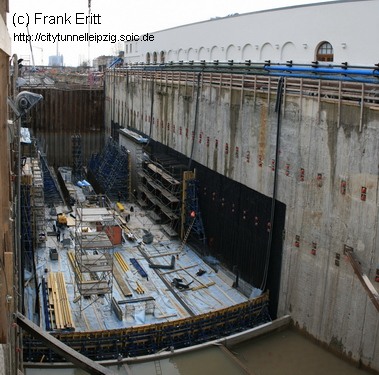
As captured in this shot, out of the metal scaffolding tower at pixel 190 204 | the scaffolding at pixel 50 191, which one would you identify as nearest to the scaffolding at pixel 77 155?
the scaffolding at pixel 50 191

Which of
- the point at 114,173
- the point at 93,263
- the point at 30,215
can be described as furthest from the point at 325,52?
the point at 114,173

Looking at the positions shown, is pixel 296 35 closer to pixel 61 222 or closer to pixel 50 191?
pixel 61 222

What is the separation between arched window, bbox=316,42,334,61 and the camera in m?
18.7

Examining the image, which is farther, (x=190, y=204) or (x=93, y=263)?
(x=190, y=204)

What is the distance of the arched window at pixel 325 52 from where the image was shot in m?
18.7

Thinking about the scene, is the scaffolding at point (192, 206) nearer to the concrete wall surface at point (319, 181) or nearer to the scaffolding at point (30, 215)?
the concrete wall surface at point (319, 181)

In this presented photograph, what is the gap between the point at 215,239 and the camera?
19031 millimetres

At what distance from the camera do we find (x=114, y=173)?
2752cm

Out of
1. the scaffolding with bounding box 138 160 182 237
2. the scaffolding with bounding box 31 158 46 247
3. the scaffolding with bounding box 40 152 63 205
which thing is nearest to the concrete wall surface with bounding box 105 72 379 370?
the scaffolding with bounding box 138 160 182 237

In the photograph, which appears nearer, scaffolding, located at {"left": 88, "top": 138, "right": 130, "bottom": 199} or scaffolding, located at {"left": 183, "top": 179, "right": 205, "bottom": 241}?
scaffolding, located at {"left": 183, "top": 179, "right": 205, "bottom": 241}

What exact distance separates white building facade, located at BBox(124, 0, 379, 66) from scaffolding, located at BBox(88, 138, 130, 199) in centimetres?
735

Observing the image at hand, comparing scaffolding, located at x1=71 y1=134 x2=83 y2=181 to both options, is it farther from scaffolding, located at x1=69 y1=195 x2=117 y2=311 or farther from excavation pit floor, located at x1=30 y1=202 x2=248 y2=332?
scaffolding, located at x1=69 y1=195 x2=117 y2=311

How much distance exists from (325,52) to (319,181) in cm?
753

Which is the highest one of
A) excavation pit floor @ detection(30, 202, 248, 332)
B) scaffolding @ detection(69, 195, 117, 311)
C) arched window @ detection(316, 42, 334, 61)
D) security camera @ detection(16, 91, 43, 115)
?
arched window @ detection(316, 42, 334, 61)
